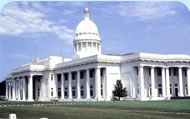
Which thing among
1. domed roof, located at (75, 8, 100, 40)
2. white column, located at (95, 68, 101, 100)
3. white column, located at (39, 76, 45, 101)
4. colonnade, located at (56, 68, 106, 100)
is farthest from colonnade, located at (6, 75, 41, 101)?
white column, located at (95, 68, 101, 100)

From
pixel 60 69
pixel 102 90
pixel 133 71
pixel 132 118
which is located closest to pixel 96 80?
pixel 102 90

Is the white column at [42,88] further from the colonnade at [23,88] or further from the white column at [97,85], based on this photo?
the white column at [97,85]

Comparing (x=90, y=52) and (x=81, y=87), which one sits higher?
(x=90, y=52)

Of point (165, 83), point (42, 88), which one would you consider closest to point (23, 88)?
point (42, 88)

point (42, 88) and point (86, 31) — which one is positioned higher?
point (86, 31)

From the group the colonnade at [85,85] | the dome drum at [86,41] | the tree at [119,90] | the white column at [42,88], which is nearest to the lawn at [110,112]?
the tree at [119,90]

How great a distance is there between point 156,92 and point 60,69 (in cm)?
2938

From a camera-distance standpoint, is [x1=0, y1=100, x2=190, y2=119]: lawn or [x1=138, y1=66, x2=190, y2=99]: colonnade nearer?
[x1=0, y1=100, x2=190, y2=119]: lawn

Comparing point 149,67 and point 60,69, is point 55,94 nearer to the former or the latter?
point 60,69

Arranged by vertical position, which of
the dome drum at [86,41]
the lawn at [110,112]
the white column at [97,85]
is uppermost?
the dome drum at [86,41]

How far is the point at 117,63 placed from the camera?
230 feet

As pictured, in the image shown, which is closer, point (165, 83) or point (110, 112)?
point (110, 112)

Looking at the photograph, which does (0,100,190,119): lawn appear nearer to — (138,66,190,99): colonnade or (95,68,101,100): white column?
(138,66,190,99): colonnade

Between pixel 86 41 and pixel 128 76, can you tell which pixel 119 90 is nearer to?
pixel 128 76
